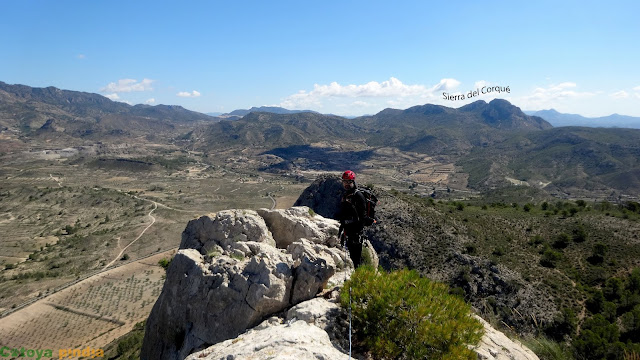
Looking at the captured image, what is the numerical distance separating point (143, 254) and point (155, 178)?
10556 centimetres

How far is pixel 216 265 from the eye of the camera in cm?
1059

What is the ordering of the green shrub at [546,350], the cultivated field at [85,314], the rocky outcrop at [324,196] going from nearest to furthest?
1. the green shrub at [546,350]
2. the cultivated field at [85,314]
3. the rocky outcrop at [324,196]

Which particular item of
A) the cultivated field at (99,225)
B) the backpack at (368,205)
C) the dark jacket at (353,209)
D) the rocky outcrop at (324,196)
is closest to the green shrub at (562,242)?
the rocky outcrop at (324,196)

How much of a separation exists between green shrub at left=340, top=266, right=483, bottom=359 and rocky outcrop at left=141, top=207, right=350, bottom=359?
7.80ft

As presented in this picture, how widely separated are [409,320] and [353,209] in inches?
133

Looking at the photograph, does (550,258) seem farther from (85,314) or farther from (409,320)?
(85,314)

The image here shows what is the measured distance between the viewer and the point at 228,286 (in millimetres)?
9797

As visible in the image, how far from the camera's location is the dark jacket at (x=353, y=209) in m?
9.17

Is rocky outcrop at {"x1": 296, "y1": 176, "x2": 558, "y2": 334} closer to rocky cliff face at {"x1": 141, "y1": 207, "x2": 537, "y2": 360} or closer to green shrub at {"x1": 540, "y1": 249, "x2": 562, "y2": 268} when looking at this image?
A: green shrub at {"x1": 540, "y1": 249, "x2": 562, "y2": 268}

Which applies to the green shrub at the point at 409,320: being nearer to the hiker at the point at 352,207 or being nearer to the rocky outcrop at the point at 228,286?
the hiker at the point at 352,207

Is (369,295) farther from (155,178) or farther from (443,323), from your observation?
(155,178)

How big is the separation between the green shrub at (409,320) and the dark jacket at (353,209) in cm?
188

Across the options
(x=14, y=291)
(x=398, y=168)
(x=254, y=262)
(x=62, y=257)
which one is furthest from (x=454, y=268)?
(x=398, y=168)

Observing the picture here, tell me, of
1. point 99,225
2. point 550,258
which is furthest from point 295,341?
point 99,225
